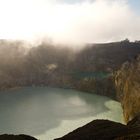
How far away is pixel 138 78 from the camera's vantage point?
86688 mm

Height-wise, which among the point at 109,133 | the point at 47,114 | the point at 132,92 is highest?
the point at 109,133

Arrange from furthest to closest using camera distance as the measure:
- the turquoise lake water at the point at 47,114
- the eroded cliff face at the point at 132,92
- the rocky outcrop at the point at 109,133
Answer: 1. the turquoise lake water at the point at 47,114
2. the eroded cliff face at the point at 132,92
3. the rocky outcrop at the point at 109,133

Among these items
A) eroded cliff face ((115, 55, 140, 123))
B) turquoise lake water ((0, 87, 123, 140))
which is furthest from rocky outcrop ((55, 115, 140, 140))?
eroded cliff face ((115, 55, 140, 123))

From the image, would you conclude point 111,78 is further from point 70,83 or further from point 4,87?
point 4,87

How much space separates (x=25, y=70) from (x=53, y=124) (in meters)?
111

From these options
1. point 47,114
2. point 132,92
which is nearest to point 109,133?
point 132,92

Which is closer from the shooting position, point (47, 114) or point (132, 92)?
point (132, 92)

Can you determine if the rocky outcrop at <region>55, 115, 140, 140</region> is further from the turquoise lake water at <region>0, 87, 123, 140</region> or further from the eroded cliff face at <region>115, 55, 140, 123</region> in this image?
the eroded cliff face at <region>115, 55, 140, 123</region>

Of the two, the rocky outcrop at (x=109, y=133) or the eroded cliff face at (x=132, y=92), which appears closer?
the rocky outcrop at (x=109, y=133)

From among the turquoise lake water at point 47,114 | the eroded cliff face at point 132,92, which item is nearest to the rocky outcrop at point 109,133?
the turquoise lake water at point 47,114

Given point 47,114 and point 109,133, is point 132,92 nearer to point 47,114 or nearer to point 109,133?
point 47,114

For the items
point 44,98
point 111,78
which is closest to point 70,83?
point 111,78

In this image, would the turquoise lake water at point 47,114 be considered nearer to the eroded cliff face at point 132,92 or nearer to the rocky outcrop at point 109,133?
the eroded cliff face at point 132,92

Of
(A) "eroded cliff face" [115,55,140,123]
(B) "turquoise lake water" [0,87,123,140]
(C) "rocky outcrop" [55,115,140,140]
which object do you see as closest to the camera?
(C) "rocky outcrop" [55,115,140,140]
